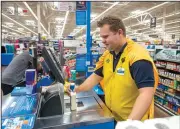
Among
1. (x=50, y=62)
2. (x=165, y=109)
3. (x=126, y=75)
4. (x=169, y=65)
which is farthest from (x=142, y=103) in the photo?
(x=165, y=109)

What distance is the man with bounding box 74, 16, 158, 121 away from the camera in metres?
1.47

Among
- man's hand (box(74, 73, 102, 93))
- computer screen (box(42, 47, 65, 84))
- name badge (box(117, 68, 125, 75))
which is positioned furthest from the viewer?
man's hand (box(74, 73, 102, 93))

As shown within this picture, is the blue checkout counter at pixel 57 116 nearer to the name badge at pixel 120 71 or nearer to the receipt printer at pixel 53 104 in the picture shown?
the receipt printer at pixel 53 104

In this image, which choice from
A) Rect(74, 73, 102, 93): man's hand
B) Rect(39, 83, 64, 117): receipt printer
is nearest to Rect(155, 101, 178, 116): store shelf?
Rect(74, 73, 102, 93): man's hand

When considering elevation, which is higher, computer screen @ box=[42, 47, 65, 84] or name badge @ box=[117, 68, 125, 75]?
computer screen @ box=[42, 47, 65, 84]

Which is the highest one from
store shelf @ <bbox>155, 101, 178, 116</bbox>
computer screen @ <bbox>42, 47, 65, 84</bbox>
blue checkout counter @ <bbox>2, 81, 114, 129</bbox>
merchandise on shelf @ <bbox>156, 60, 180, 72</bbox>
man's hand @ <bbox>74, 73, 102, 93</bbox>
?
computer screen @ <bbox>42, 47, 65, 84</bbox>

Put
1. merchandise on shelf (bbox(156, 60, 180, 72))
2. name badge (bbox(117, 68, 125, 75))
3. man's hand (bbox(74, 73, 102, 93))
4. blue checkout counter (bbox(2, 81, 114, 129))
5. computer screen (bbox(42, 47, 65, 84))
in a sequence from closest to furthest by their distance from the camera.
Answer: blue checkout counter (bbox(2, 81, 114, 129)) < computer screen (bbox(42, 47, 65, 84)) < name badge (bbox(117, 68, 125, 75)) < man's hand (bbox(74, 73, 102, 93)) < merchandise on shelf (bbox(156, 60, 180, 72))

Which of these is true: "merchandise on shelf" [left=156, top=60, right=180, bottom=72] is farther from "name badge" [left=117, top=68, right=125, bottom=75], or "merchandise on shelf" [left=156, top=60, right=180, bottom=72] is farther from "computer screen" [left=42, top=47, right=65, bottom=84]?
"computer screen" [left=42, top=47, right=65, bottom=84]

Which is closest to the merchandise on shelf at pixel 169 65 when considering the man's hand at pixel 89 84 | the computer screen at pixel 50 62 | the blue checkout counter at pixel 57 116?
the man's hand at pixel 89 84

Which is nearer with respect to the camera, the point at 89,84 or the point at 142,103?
the point at 142,103

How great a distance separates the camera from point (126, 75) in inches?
64.4

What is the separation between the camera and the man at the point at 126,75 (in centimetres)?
147

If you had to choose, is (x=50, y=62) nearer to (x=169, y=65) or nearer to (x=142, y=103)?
(x=142, y=103)

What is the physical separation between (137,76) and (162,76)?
500cm
